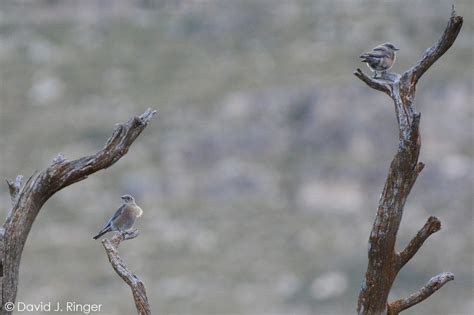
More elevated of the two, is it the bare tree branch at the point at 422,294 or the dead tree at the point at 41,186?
the dead tree at the point at 41,186

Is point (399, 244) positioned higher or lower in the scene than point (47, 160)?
lower

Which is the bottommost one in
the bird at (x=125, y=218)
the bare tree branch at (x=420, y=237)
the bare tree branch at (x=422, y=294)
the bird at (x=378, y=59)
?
the bare tree branch at (x=422, y=294)

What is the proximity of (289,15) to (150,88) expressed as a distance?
1819 cm

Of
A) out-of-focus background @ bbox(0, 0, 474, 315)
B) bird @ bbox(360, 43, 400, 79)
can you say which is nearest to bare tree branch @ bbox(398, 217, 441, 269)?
bird @ bbox(360, 43, 400, 79)

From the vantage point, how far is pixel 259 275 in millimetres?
98625

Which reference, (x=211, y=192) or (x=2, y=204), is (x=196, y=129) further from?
(x=2, y=204)

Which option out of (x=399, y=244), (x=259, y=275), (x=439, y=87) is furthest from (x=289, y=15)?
(x=399, y=244)

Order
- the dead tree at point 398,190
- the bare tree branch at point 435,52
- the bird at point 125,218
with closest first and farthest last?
the dead tree at point 398,190 < the bare tree branch at point 435,52 < the bird at point 125,218

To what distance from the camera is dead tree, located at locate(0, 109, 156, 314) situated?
15352 mm

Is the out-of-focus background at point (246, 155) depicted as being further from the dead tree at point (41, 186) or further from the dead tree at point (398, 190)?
the dead tree at point (41, 186)

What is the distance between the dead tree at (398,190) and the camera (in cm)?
1504

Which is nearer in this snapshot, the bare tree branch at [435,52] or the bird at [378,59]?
the bare tree branch at [435,52]

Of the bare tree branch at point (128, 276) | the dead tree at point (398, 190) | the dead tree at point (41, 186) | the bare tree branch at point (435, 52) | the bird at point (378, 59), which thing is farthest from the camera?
the bird at point (378, 59)

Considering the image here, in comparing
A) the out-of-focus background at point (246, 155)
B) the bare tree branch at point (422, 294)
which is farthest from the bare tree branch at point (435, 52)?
the out-of-focus background at point (246, 155)
